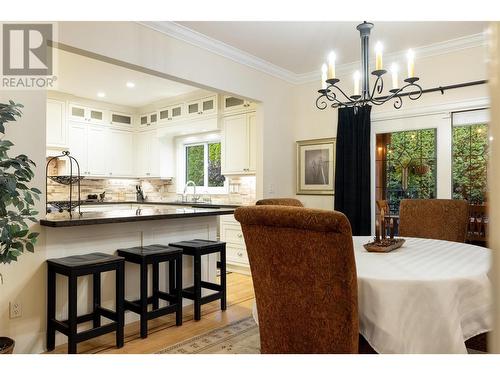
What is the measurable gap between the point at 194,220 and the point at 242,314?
3.22ft

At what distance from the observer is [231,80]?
3.98 metres

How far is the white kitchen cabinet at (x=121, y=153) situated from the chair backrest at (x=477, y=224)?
5.50 m

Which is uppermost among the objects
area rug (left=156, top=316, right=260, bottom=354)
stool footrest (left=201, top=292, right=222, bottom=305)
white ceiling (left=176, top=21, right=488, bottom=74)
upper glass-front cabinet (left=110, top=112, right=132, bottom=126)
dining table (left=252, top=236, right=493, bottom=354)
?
white ceiling (left=176, top=21, right=488, bottom=74)

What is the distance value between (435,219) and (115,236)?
256 centimetres

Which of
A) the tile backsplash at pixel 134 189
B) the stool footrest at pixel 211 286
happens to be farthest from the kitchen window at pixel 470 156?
the tile backsplash at pixel 134 189

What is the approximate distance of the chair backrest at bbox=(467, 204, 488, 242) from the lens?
3529mm

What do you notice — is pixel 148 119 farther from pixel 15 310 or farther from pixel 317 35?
pixel 15 310

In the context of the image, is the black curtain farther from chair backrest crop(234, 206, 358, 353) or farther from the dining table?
chair backrest crop(234, 206, 358, 353)

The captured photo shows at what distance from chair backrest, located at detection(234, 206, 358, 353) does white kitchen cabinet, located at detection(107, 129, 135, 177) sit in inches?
219

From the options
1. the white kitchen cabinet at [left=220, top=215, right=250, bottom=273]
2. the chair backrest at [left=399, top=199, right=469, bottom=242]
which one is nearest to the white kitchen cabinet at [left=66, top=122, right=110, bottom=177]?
the white kitchen cabinet at [left=220, top=215, right=250, bottom=273]

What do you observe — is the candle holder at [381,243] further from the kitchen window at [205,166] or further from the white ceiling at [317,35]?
the kitchen window at [205,166]

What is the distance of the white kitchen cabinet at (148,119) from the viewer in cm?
648

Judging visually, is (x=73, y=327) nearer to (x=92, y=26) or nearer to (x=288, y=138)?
(x=92, y=26)
